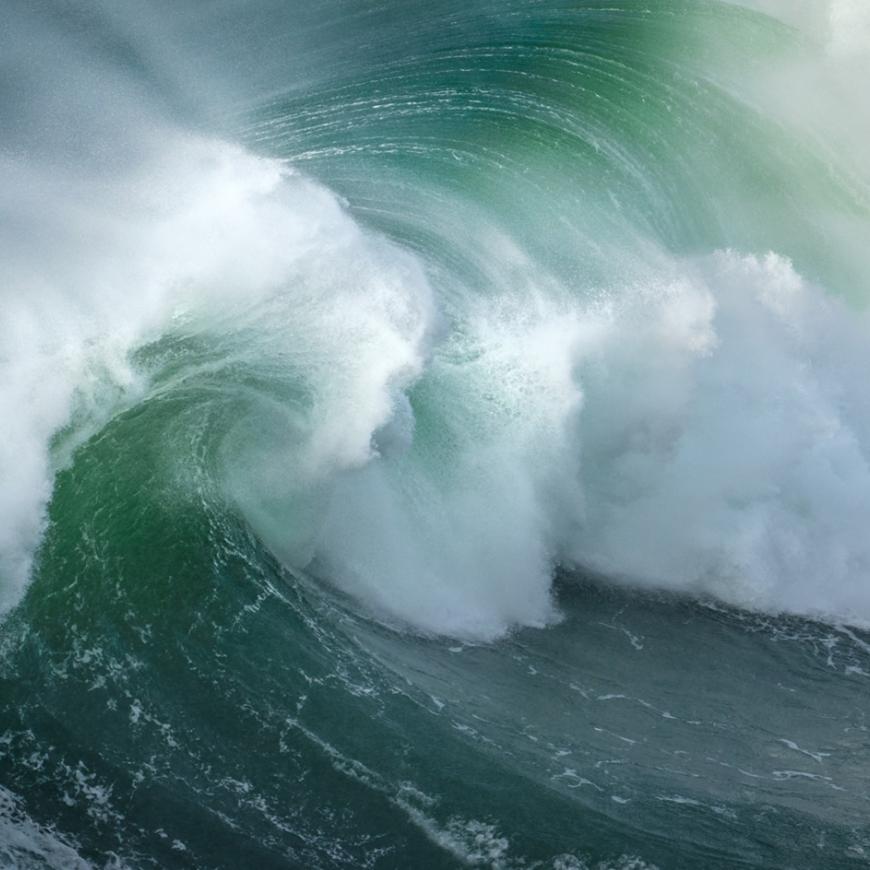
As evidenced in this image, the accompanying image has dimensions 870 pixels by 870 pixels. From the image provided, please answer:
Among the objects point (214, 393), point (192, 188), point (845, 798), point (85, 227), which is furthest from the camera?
point (192, 188)

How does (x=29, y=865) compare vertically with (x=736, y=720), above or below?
below

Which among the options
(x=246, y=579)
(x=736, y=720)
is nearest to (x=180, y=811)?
(x=246, y=579)

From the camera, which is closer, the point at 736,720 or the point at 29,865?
the point at 29,865

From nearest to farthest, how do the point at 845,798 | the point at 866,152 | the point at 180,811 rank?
1. the point at 180,811
2. the point at 845,798
3. the point at 866,152

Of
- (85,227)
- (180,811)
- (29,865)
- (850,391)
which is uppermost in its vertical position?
(850,391)

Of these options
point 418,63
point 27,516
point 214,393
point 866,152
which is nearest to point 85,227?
point 214,393

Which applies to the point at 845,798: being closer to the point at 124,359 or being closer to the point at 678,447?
the point at 678,447
